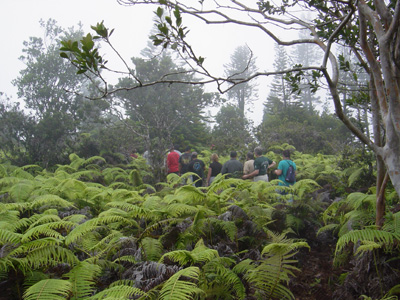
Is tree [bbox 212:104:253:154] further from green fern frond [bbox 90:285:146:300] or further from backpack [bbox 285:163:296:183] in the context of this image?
green fern frond [bbox 90:285:146:300]

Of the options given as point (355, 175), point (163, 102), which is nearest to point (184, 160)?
point (355, 175)

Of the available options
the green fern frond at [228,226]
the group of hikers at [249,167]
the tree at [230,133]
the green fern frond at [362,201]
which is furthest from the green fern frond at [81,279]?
the tree at [230,133]

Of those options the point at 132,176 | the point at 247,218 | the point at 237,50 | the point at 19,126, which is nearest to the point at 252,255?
the point at 247,218

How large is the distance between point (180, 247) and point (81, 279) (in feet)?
4.38

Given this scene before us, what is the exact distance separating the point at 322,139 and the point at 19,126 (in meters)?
15.7

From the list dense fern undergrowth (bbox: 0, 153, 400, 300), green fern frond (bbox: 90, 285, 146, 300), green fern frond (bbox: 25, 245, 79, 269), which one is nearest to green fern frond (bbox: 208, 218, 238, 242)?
dense fern undergrowth (bbox: 0, 153, 400, 300)

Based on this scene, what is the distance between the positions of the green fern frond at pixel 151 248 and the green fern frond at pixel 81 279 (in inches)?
24.9

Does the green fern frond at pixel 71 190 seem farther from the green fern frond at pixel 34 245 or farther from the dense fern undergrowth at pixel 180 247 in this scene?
the green fern frond at pixel 34 245

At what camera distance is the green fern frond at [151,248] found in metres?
3.65

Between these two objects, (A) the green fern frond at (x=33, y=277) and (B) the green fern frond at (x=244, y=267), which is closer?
(A) the green fern frond at (x=33, y=277)

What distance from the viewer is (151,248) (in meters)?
3.71

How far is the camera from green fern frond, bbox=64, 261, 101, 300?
9.44 feet

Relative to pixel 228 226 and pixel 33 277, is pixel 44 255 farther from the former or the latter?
pixel 228 226

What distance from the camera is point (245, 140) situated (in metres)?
19.8
